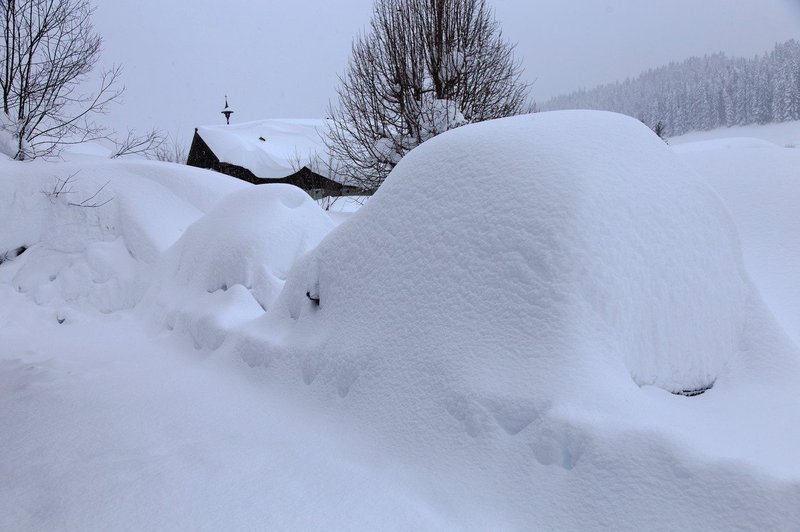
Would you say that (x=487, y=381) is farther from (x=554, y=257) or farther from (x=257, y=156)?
(x=257, y=156)

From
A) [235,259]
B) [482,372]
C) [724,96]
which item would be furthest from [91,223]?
[724,96]

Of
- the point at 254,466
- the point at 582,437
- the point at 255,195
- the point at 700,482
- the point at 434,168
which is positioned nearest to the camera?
the point at 700,482

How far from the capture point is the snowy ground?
1.73m

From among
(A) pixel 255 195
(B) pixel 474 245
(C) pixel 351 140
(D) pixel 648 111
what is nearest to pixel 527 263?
(B) pixel 474 245

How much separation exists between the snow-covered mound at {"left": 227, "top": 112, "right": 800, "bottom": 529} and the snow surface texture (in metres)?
0.73

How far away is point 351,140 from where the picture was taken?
40.9ft

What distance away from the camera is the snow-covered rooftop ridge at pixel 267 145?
870 inches

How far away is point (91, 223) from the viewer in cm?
702

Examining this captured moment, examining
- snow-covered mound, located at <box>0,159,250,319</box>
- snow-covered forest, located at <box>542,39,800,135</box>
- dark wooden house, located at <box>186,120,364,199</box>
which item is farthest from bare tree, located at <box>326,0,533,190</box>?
snow-covered forest, located at <box>542,39,800,135</box>

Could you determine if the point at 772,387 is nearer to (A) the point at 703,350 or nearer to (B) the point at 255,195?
(A) the point at 703,350

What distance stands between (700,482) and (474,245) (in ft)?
4.32

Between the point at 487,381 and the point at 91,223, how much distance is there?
7003 millimetres

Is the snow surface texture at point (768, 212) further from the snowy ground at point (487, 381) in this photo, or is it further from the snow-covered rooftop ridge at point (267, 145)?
the snow-covered rooftop ridge at point (267, 145)

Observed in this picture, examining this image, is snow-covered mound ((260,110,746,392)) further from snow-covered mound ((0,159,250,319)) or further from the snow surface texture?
snow-covered mound ((0,159,250,319))
